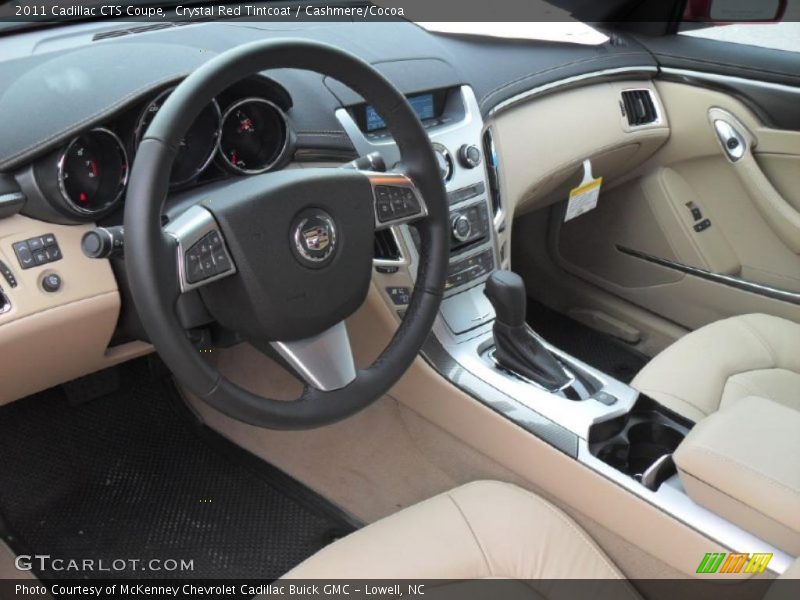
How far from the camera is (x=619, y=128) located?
2.20m

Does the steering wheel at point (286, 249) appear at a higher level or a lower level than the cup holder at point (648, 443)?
higher

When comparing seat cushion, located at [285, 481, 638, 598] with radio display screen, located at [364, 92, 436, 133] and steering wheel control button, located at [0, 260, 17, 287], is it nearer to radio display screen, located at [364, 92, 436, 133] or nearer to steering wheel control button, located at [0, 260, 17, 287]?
steering wheel control button, located at [0, 260, 17, 287]

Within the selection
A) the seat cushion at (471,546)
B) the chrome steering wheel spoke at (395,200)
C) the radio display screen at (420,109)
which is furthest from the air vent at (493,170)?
the seat cushion at (471,546)

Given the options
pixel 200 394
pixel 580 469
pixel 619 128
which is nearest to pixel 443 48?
pixel 619 128

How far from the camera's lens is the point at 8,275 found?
1.20 m

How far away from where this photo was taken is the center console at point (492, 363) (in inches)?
52.6

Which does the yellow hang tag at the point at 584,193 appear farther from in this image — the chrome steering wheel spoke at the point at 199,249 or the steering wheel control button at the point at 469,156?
the chrome steering wheel spoke at the point at 199,249

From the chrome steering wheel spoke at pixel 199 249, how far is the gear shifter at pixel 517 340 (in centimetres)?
60

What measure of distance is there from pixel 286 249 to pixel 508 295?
1.78 feet

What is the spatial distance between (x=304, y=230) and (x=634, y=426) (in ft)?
2.42

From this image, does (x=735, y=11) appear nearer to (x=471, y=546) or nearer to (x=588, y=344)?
(x=588, y=344)

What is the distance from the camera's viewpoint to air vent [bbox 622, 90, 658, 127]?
2250 millimetres

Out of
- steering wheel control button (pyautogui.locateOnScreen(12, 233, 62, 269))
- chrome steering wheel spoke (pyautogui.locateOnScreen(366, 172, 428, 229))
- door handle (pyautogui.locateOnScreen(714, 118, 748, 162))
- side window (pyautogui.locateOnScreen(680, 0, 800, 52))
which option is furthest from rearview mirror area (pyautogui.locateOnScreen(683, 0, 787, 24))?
steering wheel control button (pyautogui.locateOnScreen(12, 233, 62, 269))

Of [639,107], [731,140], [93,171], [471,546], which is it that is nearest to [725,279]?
[731,140]
